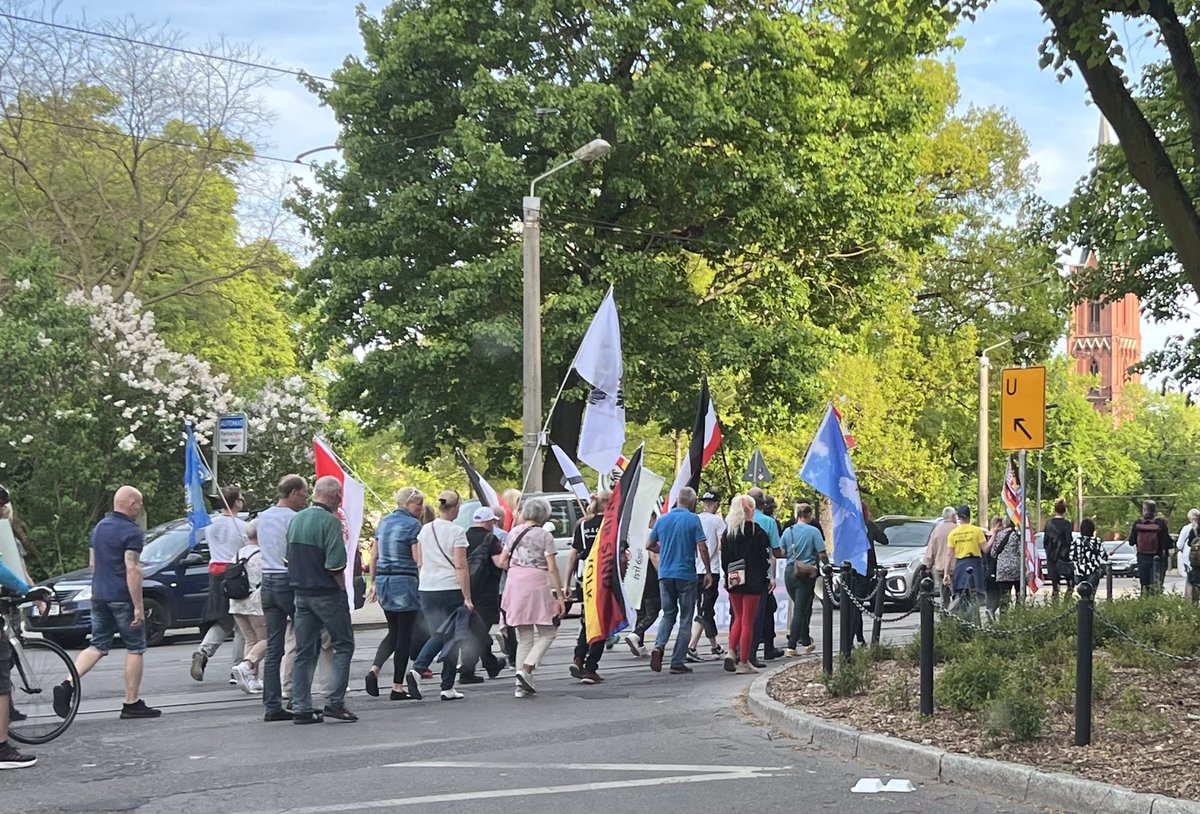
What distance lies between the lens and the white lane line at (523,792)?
24.2ft

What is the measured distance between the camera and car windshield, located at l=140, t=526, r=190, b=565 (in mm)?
19734

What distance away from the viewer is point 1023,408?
13578 millimetres

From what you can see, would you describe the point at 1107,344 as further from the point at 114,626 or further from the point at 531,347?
the point at 114,626

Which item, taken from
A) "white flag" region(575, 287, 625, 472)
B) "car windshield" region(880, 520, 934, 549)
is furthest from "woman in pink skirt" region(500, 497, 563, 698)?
"car windshield" region(880, 520, 934, 549)

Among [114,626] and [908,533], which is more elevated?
[908,533]

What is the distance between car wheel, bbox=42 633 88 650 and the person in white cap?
287 inches

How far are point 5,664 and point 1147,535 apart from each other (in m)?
19.9

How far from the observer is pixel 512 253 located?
83.6ft

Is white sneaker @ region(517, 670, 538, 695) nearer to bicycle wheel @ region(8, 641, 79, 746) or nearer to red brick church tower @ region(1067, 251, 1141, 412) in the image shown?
bicycle wheel @ region(8, 641, 79, 746)

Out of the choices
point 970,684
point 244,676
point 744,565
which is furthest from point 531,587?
point 970,684

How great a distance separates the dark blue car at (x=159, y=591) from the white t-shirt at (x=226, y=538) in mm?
5144

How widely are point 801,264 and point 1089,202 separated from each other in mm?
14999

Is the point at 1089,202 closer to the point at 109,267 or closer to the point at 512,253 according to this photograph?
the point at 512,253

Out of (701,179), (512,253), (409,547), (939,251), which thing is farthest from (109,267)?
(409,547)
